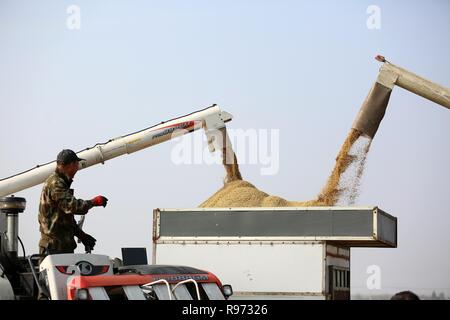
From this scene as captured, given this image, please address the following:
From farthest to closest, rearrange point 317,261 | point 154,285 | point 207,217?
point 207,217, point 317,261, point 154,285

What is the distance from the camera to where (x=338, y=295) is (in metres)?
11.2

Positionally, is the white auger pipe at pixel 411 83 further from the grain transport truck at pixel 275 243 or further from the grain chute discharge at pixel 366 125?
the grain transport truck at pixel 275 243

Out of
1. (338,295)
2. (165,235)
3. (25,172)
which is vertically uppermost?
(25,172)

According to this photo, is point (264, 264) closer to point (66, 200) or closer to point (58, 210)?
point (58, 210)

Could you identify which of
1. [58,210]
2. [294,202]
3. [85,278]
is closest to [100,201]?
[58,210]

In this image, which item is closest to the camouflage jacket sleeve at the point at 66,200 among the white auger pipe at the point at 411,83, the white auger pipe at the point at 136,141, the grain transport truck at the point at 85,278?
the grain transport truck at the point at 85,278

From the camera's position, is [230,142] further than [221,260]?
Yes

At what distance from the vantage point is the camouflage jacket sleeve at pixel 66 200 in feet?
24.0

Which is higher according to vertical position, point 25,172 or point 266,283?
point 25,172

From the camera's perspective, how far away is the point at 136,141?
17.9m

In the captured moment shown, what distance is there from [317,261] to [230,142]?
7.00 m
